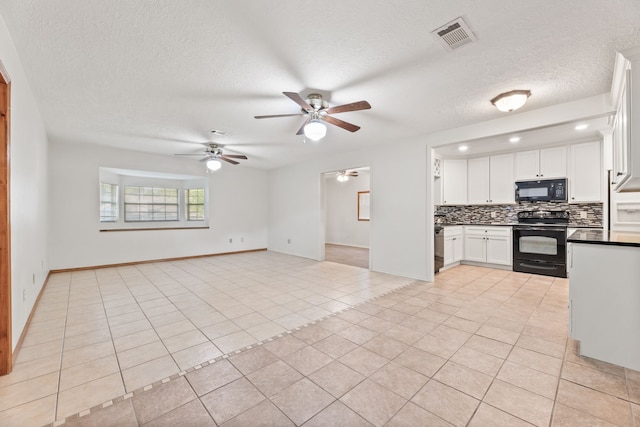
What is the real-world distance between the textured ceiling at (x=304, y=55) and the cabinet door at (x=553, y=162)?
243 cm

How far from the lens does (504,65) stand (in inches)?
91.2

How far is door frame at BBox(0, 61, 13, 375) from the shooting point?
6.13 feet

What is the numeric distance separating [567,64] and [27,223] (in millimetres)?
5368

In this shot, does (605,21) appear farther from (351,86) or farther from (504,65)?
(351,86)

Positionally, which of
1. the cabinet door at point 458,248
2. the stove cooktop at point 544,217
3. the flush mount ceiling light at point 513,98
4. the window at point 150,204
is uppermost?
the flush mount ceiling light at point 513,98

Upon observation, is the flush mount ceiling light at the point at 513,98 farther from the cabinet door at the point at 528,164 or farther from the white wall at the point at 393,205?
the cabinet door at the point at 528,164

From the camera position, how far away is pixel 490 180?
556 centimetres

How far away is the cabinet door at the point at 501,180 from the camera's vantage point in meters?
5.33

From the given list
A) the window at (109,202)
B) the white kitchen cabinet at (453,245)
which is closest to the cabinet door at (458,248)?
the white kitchen cabinet at (453,245)

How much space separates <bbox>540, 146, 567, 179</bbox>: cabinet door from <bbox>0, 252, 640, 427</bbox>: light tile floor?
271cm

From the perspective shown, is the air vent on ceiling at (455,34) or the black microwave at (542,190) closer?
the air vent on ceiling at (455,34)

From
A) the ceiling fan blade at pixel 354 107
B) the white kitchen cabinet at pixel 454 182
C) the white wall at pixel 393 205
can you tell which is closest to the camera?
the ceiling fan blade at pixel 354 107

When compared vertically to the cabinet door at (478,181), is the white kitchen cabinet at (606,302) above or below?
below

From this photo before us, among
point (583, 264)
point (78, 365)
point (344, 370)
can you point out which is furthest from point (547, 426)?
point (78, 365)
